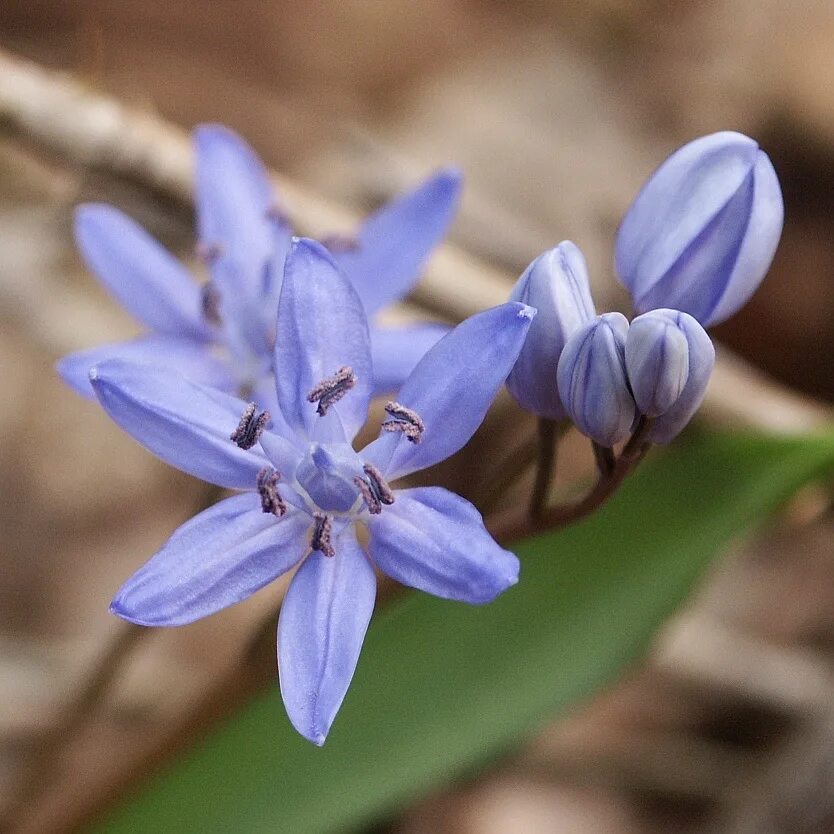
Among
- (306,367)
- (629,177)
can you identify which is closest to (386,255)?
(306,367)

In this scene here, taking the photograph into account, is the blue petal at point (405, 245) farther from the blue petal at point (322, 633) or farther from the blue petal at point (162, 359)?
the blue petal at point (322, 633)

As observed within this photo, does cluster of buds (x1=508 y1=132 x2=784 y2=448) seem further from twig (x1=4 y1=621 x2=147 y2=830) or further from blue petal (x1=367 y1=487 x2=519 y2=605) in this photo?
twig (x1=4 y1=621 x2=147 y2=830)

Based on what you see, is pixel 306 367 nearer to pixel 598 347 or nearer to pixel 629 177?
pixel 598 347

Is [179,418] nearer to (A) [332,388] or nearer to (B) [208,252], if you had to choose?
(A) [332,388]

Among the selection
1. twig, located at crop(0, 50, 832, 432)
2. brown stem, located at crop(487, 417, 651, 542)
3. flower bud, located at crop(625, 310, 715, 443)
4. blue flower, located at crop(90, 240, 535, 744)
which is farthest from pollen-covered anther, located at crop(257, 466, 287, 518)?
twig, located at crop(0, 50, 832, 432)

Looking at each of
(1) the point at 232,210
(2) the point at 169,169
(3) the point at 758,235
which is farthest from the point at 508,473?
(2) the point at 169,169

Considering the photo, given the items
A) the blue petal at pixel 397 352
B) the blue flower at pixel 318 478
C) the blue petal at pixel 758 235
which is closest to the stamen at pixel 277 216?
the blue petal at pixel 397 352
